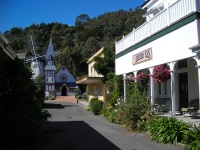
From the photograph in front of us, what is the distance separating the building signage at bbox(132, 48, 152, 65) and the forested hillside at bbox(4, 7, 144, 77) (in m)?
38.6

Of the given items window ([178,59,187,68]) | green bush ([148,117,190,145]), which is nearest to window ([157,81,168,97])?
window ([178,59,187,68])

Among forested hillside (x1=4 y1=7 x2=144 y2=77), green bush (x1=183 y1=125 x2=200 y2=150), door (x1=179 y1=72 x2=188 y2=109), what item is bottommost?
green bush (x1=183 y1=125 x2=200 y2=150)

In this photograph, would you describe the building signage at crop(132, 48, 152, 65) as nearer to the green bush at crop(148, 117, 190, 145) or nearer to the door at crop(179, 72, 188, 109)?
the door at crop(179, 72, 188, 109)

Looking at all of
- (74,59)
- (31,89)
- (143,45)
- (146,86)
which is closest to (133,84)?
(146,86)

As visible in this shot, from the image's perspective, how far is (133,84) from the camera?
1745 cm

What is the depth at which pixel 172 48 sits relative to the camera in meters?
12.4

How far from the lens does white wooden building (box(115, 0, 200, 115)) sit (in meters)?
10.9

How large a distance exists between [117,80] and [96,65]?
7090mm

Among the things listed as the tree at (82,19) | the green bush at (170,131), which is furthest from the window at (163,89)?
the tree at (82,19)

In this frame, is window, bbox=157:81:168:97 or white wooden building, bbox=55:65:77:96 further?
white wooden building, bbox=55:65:77:96

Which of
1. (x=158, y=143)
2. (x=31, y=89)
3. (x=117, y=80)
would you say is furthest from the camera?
(x=117, y=80)

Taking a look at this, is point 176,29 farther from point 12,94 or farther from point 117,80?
point 117,80

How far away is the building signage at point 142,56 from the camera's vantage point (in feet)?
49.3

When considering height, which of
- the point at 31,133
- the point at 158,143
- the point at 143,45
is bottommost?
the point at 158,143
